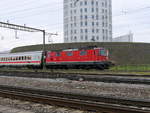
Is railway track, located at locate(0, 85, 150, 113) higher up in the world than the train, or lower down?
lower down

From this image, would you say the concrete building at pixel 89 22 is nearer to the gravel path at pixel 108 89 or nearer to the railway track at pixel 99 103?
the gravel path at pixel 108 89

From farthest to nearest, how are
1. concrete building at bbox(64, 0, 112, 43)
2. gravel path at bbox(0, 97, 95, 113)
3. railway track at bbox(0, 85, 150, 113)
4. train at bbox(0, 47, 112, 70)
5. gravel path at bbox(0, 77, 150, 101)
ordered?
concrete building at bbox(64, 0, 112, 43) → train at bbox(0, 47, 112, 70) → gravel path at bbox(0, 77, 150, 101) → gravel path at bbox(0, 97, 95, 113) → railway track at bbox(0, 85, 150, 113)

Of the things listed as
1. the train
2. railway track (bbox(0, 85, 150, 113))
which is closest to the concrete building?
the train

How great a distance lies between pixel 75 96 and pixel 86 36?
271 ft

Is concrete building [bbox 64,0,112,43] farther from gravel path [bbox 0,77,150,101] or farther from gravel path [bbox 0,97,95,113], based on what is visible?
gravel path [bbox 0,97,95,113]

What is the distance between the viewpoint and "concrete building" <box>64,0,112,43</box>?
91.2 m

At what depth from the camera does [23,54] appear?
1353 inches

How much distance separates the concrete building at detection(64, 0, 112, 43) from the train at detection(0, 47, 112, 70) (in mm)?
58950

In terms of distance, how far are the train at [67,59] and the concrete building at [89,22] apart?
193 ft

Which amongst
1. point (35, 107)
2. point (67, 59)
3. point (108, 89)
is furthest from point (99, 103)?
point (67, 59)

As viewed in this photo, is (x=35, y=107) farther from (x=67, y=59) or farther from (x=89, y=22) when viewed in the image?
(x=89, y=22)

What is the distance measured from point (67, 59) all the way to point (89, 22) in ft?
219

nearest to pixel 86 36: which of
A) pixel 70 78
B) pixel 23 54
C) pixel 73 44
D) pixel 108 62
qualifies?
pixel 73 44

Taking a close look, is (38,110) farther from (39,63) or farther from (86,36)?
(86,36)
